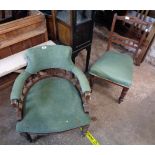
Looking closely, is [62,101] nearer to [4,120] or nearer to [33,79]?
[33,79]

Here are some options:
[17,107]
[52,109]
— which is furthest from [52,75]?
[17,107]

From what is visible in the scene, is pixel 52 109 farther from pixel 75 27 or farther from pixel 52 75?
pixel 75 27

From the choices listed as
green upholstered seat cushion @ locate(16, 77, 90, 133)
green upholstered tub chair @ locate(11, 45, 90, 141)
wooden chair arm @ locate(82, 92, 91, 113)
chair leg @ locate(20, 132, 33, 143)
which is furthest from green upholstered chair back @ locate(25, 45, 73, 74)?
chair leg @ locate(20, 132, 33, 143)

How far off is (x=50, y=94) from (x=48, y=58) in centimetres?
33

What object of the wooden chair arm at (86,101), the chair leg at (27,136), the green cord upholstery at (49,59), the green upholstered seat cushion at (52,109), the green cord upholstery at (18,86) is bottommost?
the chair leg at (27,136)

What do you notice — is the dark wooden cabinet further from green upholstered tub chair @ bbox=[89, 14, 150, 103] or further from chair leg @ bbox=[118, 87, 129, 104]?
chair leg @ bbox=[118, 87, 129, 104]

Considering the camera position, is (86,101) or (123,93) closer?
(86,101)

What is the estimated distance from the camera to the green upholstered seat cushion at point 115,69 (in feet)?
5.26

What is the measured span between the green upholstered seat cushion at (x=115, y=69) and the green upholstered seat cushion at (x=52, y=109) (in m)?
0.37

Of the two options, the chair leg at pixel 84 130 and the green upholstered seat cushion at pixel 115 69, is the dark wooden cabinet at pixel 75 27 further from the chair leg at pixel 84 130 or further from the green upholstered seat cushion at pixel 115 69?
the chair leg at pixel 84 130

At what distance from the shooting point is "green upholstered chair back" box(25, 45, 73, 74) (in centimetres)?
140

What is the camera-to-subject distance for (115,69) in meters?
1.67

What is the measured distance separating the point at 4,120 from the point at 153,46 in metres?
2.23

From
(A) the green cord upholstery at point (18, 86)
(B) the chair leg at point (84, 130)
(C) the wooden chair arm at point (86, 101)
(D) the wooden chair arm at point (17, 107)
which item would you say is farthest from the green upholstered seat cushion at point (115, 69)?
(D) the wooden chair arm at point (17, 107)
